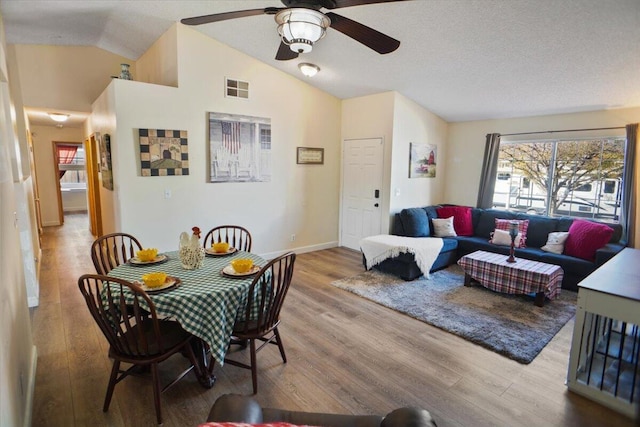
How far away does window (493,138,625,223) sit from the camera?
4.67 m

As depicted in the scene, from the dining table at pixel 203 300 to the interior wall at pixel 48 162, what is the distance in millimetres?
7720

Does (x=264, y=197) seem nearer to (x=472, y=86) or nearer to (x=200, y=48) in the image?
(x=200, y=48)

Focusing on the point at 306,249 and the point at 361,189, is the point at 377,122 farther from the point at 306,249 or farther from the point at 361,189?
the point at 306,249

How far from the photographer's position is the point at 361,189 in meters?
5.76

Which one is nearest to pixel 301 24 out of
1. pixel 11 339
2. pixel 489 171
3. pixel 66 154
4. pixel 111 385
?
pixel 11 339

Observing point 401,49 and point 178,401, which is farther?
point 401,49

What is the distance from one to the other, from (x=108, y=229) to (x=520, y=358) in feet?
17.3

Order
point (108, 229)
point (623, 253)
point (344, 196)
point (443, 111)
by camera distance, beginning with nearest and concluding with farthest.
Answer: point (623, 253) → point (108, 229) → point (443, 111) → point (344, 196)

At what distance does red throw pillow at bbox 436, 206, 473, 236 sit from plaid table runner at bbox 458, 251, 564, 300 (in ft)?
4.04

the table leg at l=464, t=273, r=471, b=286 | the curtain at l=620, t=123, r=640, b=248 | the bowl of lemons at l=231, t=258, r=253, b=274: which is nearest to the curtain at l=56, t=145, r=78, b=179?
the bowl of lemons at l=231, t=258, r=253, b=274

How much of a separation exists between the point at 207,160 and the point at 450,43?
126 inches

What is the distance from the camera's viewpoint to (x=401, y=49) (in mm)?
3834

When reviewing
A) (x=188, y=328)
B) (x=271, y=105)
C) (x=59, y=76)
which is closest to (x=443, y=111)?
(x=271, y=105)

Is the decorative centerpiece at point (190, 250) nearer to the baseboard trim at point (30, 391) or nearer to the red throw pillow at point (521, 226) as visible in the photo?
the baseboard trim at point (30, 391)
